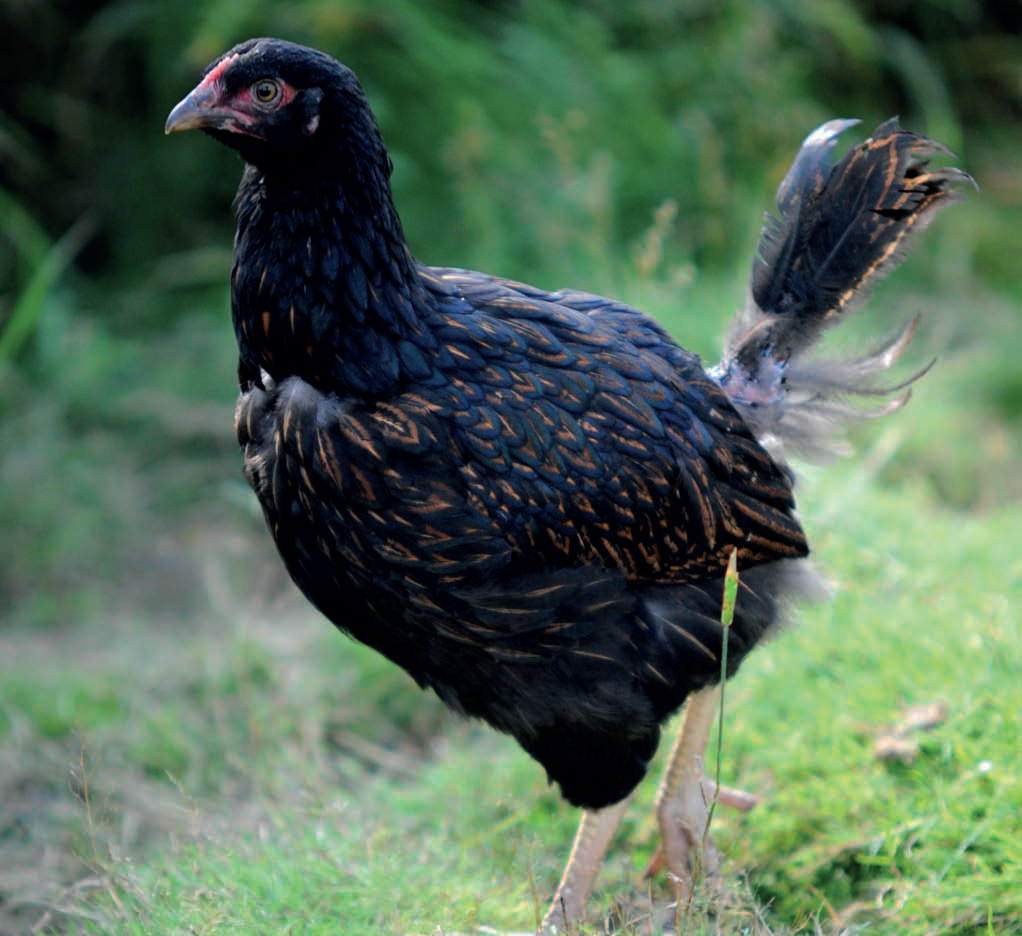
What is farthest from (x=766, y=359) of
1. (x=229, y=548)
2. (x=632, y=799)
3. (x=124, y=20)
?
(x=124, y=20)

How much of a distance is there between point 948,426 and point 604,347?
3.31 metres

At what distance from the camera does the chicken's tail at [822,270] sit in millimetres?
2998

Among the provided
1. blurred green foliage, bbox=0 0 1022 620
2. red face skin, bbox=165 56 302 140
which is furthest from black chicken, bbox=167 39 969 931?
blurred green foliage, bbox=0 0 1022 620

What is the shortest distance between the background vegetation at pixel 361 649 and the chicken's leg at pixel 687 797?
0.12 m

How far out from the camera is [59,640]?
461 cm

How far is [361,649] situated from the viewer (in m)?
4.21

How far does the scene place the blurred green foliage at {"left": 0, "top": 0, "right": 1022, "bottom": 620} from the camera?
5363 mm

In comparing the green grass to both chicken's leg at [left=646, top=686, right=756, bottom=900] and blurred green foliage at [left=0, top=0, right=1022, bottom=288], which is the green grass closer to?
chicken's leg at [left=646, top=686, right=756, bottom=900]

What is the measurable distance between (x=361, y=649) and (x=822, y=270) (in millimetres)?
2099

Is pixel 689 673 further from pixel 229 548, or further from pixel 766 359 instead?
pixel 229 548

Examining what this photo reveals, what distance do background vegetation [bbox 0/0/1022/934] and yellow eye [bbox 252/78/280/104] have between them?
1.41m

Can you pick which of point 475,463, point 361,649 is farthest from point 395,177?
point 475,463

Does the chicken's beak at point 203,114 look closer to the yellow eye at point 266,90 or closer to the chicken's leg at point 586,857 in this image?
the yellow eye at point 266,90

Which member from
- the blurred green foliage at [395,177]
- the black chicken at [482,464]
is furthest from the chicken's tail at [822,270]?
the blurred green foliage at [395,177]
